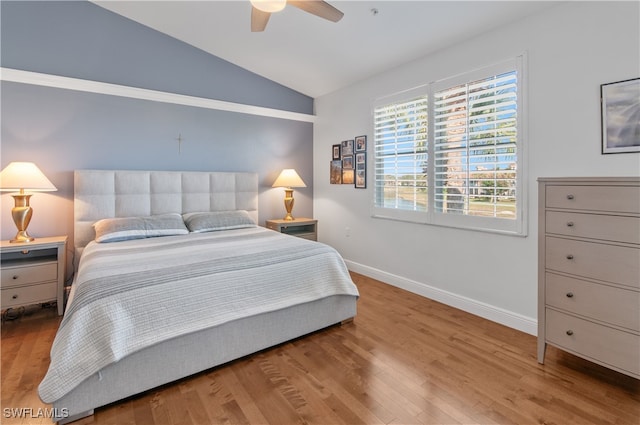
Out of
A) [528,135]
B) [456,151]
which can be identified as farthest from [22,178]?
[528,135]

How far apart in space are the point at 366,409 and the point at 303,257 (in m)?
1.17

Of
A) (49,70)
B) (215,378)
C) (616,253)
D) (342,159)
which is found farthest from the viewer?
(342,159)

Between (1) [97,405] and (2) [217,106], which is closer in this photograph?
(1) [97,405]

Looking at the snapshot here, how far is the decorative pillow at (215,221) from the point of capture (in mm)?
3484

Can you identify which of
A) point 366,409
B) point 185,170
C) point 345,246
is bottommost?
point 366,409

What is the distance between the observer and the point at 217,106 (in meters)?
4.11

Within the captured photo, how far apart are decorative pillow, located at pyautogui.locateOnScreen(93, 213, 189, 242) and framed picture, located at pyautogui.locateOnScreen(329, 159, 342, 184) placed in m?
2.16

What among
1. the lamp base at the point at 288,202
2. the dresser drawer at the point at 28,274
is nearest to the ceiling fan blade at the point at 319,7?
the lamp base at the point at 288,202

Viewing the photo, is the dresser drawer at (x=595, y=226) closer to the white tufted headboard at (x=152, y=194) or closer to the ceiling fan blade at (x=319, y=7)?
the ceiling fan blade at (x=319, y=7)

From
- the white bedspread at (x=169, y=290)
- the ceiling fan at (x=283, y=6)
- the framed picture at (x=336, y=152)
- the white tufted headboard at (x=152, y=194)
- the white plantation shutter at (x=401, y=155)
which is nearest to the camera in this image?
the white bedspread at (x=169, y=290)

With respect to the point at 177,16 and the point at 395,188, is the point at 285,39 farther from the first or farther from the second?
the point at 395,188

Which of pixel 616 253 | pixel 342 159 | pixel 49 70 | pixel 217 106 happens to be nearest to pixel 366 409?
pixel 616 253

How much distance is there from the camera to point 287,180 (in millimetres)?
4367

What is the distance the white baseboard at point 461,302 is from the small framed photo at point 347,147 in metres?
1.57
